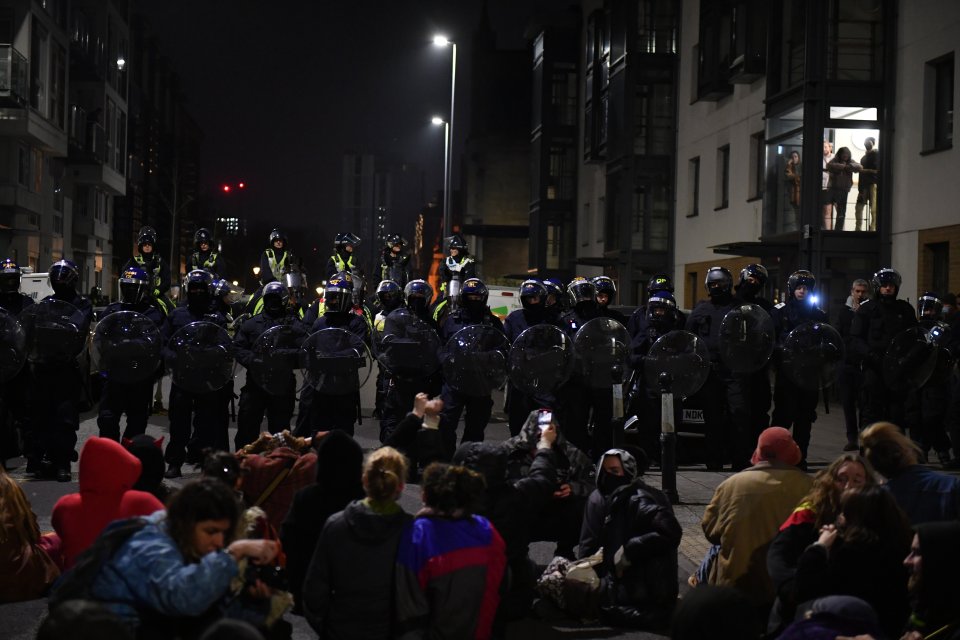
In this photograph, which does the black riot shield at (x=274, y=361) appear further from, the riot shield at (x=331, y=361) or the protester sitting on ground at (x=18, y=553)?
the protester sitting on ground at (x=18, y=553)

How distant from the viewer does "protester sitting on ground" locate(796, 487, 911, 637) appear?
A: 18.4ft

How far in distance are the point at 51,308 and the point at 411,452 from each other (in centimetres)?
379

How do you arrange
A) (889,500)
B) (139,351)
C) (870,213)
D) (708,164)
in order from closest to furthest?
(889,500) < (139,351) < (870,213) < (708,164)

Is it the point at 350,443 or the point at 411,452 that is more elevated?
the point at 350,443

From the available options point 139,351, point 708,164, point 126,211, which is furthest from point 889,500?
point 126,211

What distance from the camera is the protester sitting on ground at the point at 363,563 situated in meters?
5.88

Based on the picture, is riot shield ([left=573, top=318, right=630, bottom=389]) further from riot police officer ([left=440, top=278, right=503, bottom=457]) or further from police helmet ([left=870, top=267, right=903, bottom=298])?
Answer: police helmet ([left=870, top=267, right=903, bottom=298])

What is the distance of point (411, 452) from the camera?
12531mm

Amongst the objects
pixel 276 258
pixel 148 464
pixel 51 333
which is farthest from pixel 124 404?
pixel 276 258

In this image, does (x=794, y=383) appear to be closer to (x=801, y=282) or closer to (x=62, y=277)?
(x=801, y=282)

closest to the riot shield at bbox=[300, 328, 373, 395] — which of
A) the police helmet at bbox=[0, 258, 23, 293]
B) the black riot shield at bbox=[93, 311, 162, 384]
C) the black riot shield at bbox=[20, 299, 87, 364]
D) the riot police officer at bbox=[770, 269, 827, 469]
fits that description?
the black riot shield at bbox=[93, 311, 162, 384]

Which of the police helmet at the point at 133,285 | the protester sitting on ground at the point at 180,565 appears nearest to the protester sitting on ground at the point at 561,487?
the protester sitting on ground at the point at 180,565

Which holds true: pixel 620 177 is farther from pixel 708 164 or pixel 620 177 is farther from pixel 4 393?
pixel 4 393

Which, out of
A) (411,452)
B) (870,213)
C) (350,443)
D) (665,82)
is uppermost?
(665,82)
